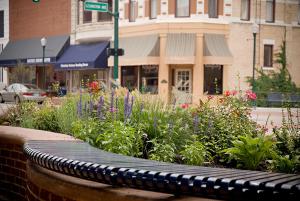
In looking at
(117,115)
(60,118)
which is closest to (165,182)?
(117,115)

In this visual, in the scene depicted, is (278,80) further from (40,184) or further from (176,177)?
(176,177)

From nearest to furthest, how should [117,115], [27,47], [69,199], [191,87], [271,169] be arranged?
[69,199] → [271,169] → [117,115] → [191,87] → [27,47]

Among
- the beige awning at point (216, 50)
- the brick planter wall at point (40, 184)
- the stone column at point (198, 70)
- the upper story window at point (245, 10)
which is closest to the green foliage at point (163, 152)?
the brick planter wall at point (40, 184)

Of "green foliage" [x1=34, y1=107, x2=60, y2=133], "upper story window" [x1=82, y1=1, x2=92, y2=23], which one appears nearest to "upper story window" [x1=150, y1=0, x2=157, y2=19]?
"upper story window" [x1=82, y1=1, x2=92, y2=23]

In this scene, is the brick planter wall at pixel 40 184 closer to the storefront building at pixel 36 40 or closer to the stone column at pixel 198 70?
the stone column at pixel 198 70

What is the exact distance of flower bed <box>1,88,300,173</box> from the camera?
515cm

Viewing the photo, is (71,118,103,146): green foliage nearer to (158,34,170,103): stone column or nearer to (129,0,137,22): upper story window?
(158,34,170,103): stone column

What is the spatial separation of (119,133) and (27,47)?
37.2 m

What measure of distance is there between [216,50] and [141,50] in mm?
4524

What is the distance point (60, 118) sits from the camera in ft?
23.9

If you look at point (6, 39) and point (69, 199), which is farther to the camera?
point (6, 39)

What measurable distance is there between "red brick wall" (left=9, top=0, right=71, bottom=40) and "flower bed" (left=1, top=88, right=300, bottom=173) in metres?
31.3

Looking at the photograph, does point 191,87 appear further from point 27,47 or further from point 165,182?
point 165,182

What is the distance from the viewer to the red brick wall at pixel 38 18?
3822 centimetres
